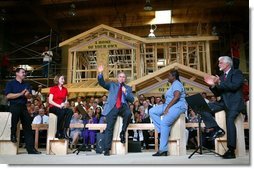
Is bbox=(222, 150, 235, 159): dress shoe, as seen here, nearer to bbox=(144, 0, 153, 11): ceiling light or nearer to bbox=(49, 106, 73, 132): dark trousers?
bbox=(49, 106, 73, 132): dark trousers

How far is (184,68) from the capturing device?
25.5 ft

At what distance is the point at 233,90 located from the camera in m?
3.43

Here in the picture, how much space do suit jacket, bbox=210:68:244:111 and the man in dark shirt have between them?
2480 millimetres

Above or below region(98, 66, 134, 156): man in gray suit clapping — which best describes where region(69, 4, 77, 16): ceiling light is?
above

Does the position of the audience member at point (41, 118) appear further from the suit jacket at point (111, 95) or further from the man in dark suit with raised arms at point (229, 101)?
the man in dark suit with raised arms at point (229, 101)

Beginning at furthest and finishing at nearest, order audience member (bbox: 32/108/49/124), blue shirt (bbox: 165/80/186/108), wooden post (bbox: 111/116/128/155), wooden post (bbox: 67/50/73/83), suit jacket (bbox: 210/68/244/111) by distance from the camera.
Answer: wooden post (bbox: 67/50/73/83), audience member (bbox: 32/108/49/124), wooden post (bbox: 111/116/128/155), blue shirt (bbox: 165/80/186/108), suit jacket (bbox: 210/68/244/111)

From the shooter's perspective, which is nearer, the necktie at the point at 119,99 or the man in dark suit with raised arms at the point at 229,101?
the man in dark suit with raised arms at the point at 229,101

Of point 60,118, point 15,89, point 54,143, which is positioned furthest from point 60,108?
Answer: point 15,89

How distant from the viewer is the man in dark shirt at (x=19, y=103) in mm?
4117

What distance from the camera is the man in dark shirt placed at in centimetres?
412

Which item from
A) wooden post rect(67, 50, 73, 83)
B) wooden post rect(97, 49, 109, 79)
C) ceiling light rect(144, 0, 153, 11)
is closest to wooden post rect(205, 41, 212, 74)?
ceiling light rect(144, 0, 153, 11)

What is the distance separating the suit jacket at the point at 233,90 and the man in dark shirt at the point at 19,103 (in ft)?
8.14

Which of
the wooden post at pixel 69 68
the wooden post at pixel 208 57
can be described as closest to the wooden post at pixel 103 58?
the wooden post at pixel 69 68

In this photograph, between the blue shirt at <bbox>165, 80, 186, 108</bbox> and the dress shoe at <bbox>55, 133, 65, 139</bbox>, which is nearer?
the blue shirt at <bbox>165, 80, 186, 108</bbox>
